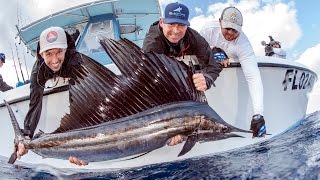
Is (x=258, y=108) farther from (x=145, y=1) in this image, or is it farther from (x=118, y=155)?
(x=145, y=1)

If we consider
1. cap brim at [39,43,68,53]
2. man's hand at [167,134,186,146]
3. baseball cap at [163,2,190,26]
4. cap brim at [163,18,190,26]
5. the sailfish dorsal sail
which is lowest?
man's hand at [167,134,186,146]

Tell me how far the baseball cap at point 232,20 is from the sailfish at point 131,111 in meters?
0.99

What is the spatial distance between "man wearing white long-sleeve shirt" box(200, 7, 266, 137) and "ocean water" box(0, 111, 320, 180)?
0.29 meters

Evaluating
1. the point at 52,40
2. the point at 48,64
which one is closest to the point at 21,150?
the point at 48,64

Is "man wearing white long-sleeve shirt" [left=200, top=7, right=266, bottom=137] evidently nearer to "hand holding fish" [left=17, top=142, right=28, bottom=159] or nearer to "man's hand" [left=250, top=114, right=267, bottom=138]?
"man's hand" [left=250, top=114, right=267, bottom=138]

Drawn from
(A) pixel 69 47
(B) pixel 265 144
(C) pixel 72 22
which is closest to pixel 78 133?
(A) pixel 69 47

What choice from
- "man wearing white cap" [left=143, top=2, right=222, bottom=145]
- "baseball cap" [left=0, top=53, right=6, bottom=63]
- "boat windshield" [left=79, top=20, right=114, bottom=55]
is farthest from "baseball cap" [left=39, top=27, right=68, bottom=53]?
"baseball cap" [left=0, top=53, right=6, bottom=63]

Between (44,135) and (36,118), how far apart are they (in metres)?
0.54

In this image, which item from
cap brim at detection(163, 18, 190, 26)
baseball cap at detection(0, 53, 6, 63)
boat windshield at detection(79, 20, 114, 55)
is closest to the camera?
cap brim at detection(163, 18, 190, 26)

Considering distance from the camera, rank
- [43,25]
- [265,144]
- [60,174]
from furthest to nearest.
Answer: [43,25] → [265,144] → [60,174]

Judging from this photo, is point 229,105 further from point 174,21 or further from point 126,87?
point 126,87

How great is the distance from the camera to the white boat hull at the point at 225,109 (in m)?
3.20

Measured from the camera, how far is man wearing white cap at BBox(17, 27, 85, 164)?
119 inches

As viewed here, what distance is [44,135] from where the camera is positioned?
269cm
